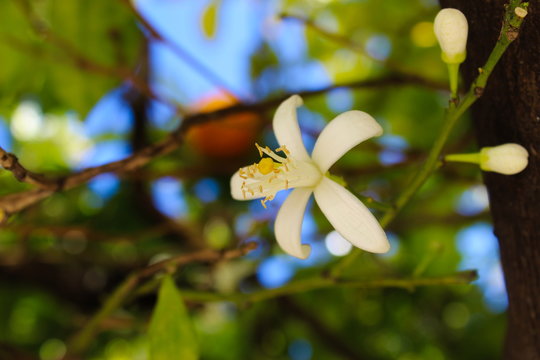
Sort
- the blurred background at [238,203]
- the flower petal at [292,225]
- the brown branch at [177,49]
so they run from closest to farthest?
the flower petal at [292,225]
the brown branch at [177,49]
the blurred background at [238,203]

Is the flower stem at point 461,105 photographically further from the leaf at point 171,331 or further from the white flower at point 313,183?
the leaf at point 171,331

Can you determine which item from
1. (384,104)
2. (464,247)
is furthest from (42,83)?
(464,247)

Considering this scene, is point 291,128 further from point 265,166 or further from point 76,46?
point 76,46

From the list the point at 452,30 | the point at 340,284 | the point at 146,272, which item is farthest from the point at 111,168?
the point at 452,30

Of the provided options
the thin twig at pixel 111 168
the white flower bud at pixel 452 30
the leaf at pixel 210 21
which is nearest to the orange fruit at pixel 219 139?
the leaf at pixel 210 21

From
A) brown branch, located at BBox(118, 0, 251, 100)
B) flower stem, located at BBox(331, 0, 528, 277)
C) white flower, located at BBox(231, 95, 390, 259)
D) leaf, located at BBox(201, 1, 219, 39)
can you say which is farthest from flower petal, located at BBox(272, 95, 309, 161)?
leaf, located at BBox(201, 1, 219, 39)

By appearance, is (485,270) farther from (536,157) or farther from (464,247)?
(536,157)
